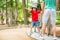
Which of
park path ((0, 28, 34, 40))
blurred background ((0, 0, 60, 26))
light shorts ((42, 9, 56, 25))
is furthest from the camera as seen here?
blurred background ((0, 0, 60, 26))

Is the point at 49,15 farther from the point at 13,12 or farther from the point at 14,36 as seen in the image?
the point at 13,12

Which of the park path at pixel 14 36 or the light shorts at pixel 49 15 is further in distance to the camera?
the park path at pixel 14 36

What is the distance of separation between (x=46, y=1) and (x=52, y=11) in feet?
1.13

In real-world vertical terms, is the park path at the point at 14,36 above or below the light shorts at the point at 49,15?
below

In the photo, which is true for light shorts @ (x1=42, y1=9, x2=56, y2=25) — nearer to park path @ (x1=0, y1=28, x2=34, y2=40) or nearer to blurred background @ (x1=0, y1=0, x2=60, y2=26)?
park path @ (x1=0, y1=28, x2=34, y2=40)

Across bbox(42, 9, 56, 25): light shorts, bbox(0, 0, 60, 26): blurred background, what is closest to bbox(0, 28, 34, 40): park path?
bbox(42, 9, 56, 25): light shorts

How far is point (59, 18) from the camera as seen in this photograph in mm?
12008

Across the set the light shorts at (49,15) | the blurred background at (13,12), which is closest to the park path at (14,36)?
the light shorts at (49,15)

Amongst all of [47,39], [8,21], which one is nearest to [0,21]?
[8,21]

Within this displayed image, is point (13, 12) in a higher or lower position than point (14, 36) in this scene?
higher

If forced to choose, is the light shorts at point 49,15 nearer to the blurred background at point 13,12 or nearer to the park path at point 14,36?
the park path at point 14,36

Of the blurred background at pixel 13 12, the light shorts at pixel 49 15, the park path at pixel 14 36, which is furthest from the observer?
the blurred background at pixel 13 12

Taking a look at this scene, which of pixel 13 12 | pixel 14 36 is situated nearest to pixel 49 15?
pixel 14 36

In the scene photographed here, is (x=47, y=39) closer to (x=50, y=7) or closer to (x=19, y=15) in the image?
(x=50, y=7)
